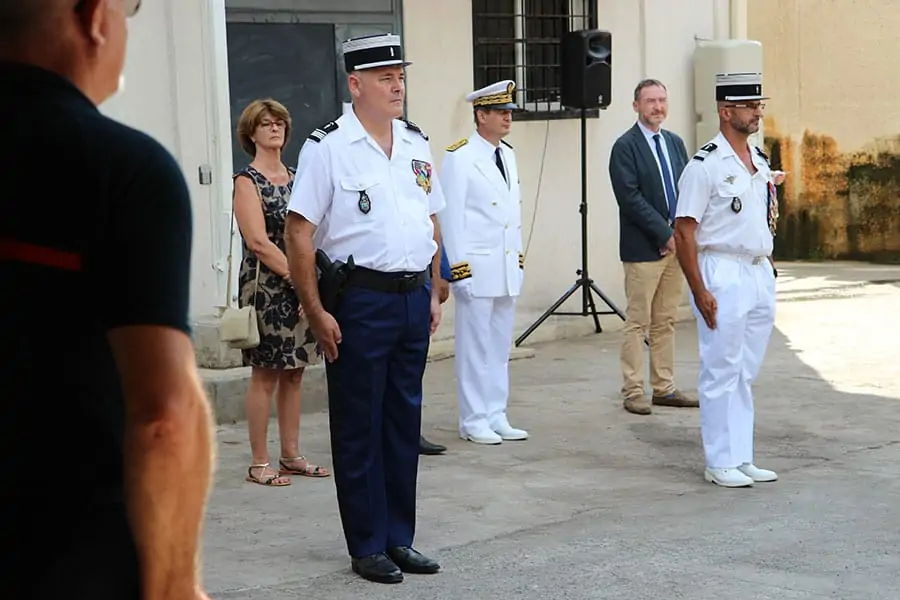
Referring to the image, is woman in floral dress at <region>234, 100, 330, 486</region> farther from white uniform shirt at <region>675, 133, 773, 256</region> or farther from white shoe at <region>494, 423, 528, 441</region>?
white uniform shirt at <region>675, 133, 773, 256</region>

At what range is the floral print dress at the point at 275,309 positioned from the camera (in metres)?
7.61

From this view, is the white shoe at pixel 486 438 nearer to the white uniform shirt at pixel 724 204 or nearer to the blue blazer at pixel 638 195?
the blue blazer at pixel 638 195

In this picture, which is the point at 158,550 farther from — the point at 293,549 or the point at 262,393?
the point at 262,393

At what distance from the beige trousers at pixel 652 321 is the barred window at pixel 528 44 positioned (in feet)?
12.5

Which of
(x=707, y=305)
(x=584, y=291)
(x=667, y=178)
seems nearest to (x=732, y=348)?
(x=707, y=305)

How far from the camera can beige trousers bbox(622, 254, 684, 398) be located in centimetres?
986

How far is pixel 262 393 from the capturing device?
7.70m

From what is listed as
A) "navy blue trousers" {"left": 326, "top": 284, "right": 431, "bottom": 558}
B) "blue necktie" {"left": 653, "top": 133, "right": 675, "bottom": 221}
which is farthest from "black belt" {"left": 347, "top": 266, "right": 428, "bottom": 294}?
"blue necktie" {"left": 653, "top": 133, "right": 675, "bottom": 221}

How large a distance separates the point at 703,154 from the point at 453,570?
259 centimetres

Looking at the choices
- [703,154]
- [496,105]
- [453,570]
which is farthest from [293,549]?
[496,105]

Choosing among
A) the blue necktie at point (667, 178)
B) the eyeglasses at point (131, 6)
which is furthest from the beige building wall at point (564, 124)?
the eyeglasses at point (131, 6)

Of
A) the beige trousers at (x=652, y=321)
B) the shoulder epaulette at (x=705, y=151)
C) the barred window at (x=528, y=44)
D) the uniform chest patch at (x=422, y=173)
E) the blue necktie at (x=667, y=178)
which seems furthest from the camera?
the barred window at (x=528, y=44)

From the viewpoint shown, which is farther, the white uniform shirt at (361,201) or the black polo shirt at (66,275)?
the white uniform shirt at (361,201)

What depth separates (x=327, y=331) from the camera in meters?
5.77
